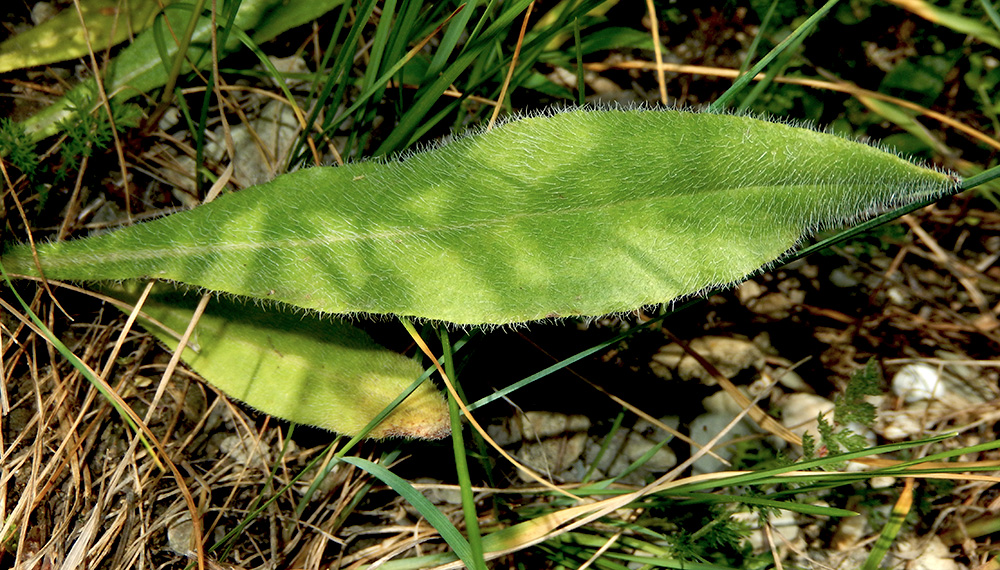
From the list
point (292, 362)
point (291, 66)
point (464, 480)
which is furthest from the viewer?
point (291, 66)

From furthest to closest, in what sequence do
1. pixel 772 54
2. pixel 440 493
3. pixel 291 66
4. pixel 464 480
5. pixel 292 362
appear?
Answer: pixel 291 66, pixel 440 493, pixel 292 362, pixel 772 54, pixel 464 480

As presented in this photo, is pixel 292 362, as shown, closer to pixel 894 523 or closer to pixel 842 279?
pixel 894 523

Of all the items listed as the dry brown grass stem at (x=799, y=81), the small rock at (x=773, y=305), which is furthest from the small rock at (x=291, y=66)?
the small rock at (x=773, y=305)

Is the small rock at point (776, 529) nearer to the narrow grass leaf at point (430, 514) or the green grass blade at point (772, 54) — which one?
the narrow grass leaf at point (430, 514)

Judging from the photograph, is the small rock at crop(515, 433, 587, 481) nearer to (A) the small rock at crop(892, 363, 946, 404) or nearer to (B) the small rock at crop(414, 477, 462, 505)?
(B) the small rock at crop(414, 477, 462, 505)

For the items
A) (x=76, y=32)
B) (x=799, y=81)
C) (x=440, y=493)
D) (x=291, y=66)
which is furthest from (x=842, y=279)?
(x=76, y=32)
